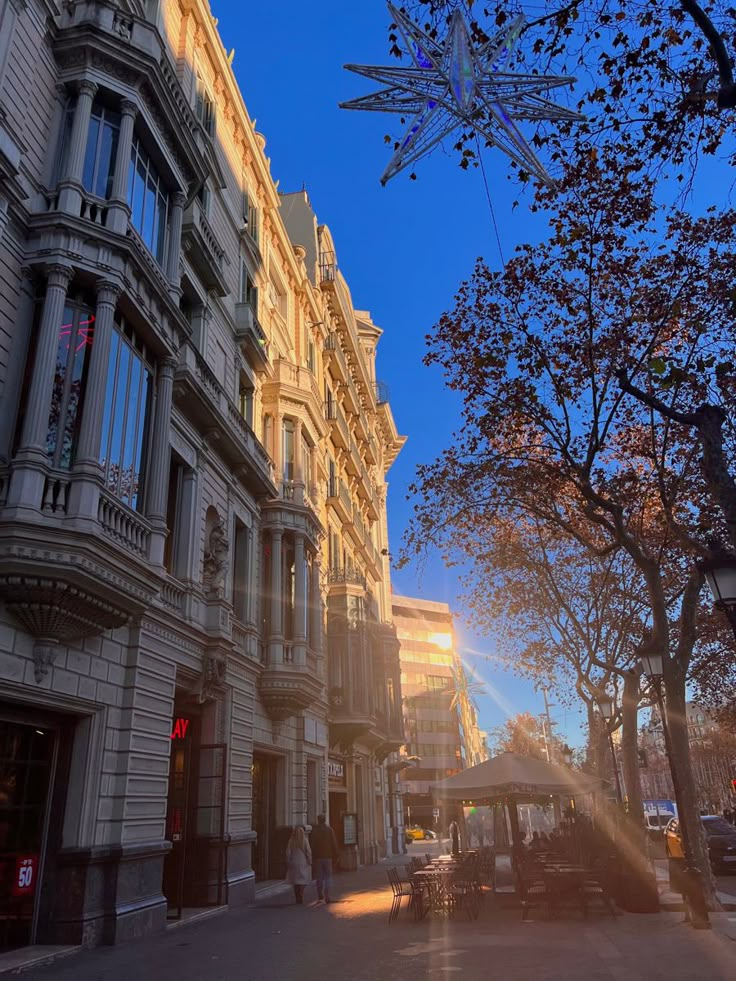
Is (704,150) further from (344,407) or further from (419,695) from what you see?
(419,695)

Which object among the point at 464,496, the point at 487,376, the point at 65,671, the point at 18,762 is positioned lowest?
the point at 18,762

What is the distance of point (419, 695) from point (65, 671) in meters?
87.7

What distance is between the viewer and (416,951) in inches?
397

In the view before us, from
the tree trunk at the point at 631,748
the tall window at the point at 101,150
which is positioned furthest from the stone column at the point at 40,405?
the tree trunk at the point at 631,748

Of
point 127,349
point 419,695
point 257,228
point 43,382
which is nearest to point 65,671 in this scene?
point 43,382

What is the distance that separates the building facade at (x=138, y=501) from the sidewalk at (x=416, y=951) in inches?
46.8

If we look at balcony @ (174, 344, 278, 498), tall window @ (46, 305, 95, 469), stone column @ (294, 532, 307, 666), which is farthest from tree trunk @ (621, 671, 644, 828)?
tall window @ (46, 305, 95, 469)

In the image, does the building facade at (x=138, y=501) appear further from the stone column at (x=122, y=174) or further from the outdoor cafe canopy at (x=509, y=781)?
Result: the outdoor cafe canopy at (x=509, y=781)

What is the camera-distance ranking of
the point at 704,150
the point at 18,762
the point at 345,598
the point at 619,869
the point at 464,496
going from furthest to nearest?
the point at 345,598, the point at 464,496, the point at 619,869, the point at 18,762, the point at 704,150

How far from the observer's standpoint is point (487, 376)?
15.4 meters

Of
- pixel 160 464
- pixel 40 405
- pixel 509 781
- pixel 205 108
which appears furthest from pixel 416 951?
pixel 205 108

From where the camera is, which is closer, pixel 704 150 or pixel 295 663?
pixel 704 150

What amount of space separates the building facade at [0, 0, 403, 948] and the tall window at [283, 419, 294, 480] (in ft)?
0.26

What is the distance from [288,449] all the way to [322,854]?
1192 centimetres
